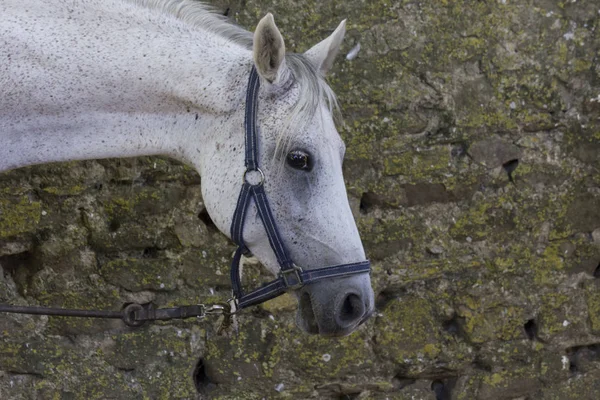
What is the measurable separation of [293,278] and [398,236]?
902mm

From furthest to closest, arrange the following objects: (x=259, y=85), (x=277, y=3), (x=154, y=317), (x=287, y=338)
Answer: (x=287, y=338)
(x=277, y=3)
(x=154, y=317)
(x=259, y=85)

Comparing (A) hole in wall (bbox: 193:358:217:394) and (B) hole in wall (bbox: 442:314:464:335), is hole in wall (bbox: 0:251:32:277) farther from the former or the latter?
(B) hole in wall (bbox: 442:314:464:335)

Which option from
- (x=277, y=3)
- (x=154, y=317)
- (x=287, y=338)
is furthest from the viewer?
(x=287, y=338)

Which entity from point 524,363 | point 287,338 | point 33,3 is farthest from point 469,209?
point 33,3

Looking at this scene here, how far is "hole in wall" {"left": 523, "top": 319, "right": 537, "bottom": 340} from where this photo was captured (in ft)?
8.34

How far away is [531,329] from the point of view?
2.56 metres

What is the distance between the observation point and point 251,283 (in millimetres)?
2381

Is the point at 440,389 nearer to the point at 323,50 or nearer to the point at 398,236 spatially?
the point at 398,236

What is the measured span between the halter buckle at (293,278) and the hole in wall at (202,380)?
3.28 feet

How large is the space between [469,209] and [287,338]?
35.9 inches

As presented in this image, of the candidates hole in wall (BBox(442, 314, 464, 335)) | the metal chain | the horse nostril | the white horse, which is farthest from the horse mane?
hole in wall (BBox(442, 314, 464, 335))

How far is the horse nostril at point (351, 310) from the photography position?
1.62 meters

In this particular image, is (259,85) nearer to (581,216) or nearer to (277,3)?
(277,3)

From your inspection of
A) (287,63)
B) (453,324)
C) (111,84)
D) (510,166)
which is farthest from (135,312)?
(510,166)
